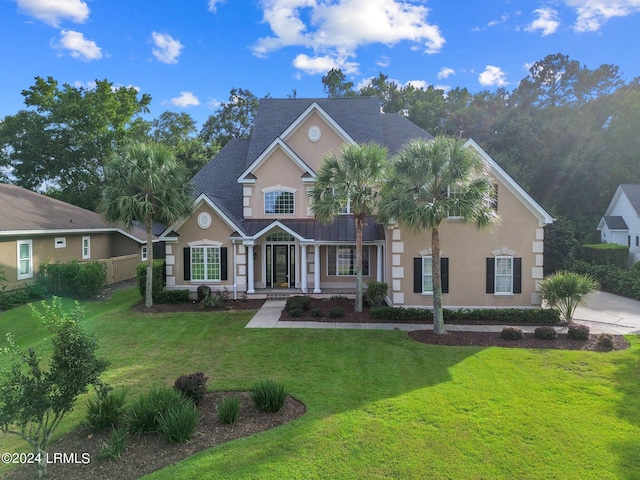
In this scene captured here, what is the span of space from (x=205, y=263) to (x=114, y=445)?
13.6 meters

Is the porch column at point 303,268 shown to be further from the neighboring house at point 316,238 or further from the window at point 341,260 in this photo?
the window at point 341,260

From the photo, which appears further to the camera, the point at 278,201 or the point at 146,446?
the point at 278,201

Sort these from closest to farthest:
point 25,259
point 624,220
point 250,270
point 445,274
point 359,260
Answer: point 359,260 < point 445,274 < point 250,270 < point 25,259 < point 624,220

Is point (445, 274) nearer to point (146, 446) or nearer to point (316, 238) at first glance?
point (316, 238)

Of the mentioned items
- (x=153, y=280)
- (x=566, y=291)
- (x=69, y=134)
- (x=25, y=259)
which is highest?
(x=69, y=134)

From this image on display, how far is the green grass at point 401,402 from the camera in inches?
224

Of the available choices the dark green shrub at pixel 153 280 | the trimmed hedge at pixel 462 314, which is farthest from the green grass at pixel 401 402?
the dark green shrub at pixel 153 280

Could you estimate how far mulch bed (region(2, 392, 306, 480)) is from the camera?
5.50 m

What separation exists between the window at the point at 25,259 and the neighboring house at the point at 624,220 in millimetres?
38421

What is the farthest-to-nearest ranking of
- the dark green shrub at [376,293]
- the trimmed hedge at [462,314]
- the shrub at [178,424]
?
the dark green shrub at [376,293], the trimmed hedge at [462,314], the shrub at [178,424]

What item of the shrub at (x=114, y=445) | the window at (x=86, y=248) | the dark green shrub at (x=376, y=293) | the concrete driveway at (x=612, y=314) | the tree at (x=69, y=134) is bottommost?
the concrete driveway at (x=612, y=314)

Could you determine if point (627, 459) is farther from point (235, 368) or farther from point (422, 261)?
point (422, 261)

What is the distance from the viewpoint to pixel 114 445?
587 cm

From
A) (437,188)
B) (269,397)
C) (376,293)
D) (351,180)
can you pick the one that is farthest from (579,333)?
(269,397)
